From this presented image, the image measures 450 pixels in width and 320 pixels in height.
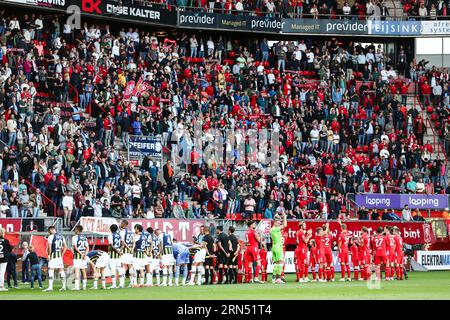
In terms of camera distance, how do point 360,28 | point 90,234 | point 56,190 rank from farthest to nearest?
1. point 360,28
2. point 56,190
3. point 90,234

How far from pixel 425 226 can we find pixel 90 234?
1631cm

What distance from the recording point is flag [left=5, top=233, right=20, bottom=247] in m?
34.8

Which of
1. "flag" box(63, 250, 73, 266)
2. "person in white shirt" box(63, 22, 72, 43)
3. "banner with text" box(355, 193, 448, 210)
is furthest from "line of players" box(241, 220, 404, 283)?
"person in white shirt" box(63, 22, 72, 43)

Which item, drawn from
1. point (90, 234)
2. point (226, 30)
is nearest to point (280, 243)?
point (90, 234)

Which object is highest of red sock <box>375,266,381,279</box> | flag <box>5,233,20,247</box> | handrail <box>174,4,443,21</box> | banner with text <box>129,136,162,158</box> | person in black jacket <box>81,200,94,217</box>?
handrail <box>174,4,443,21</box>

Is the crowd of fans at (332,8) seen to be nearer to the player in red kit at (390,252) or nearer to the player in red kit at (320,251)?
the player in red kit at (390,252)

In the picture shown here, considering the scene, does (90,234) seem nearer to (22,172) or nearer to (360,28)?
(22,172)

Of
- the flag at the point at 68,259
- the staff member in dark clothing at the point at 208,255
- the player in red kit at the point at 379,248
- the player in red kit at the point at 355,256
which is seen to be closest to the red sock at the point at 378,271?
the player in red kit at the point at 379,248

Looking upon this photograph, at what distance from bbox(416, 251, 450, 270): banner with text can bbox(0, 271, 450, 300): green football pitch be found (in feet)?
34.1

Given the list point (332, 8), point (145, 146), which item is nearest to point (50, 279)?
A: point (145, 146)

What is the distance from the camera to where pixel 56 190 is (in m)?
39.8

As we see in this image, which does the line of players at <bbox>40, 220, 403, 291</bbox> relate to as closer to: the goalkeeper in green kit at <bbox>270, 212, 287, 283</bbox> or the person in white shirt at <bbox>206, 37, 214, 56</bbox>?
the goalkeeper in green kit at <bbox>270, 212, 287, 283</bbox>

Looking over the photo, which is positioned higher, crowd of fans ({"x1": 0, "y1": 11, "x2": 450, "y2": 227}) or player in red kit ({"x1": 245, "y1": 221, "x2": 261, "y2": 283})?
crowd of fans ({"x1": 0, "y1": 11, "x2": 450, "y2": 227})

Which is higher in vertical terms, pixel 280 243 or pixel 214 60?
pixel 214 60
